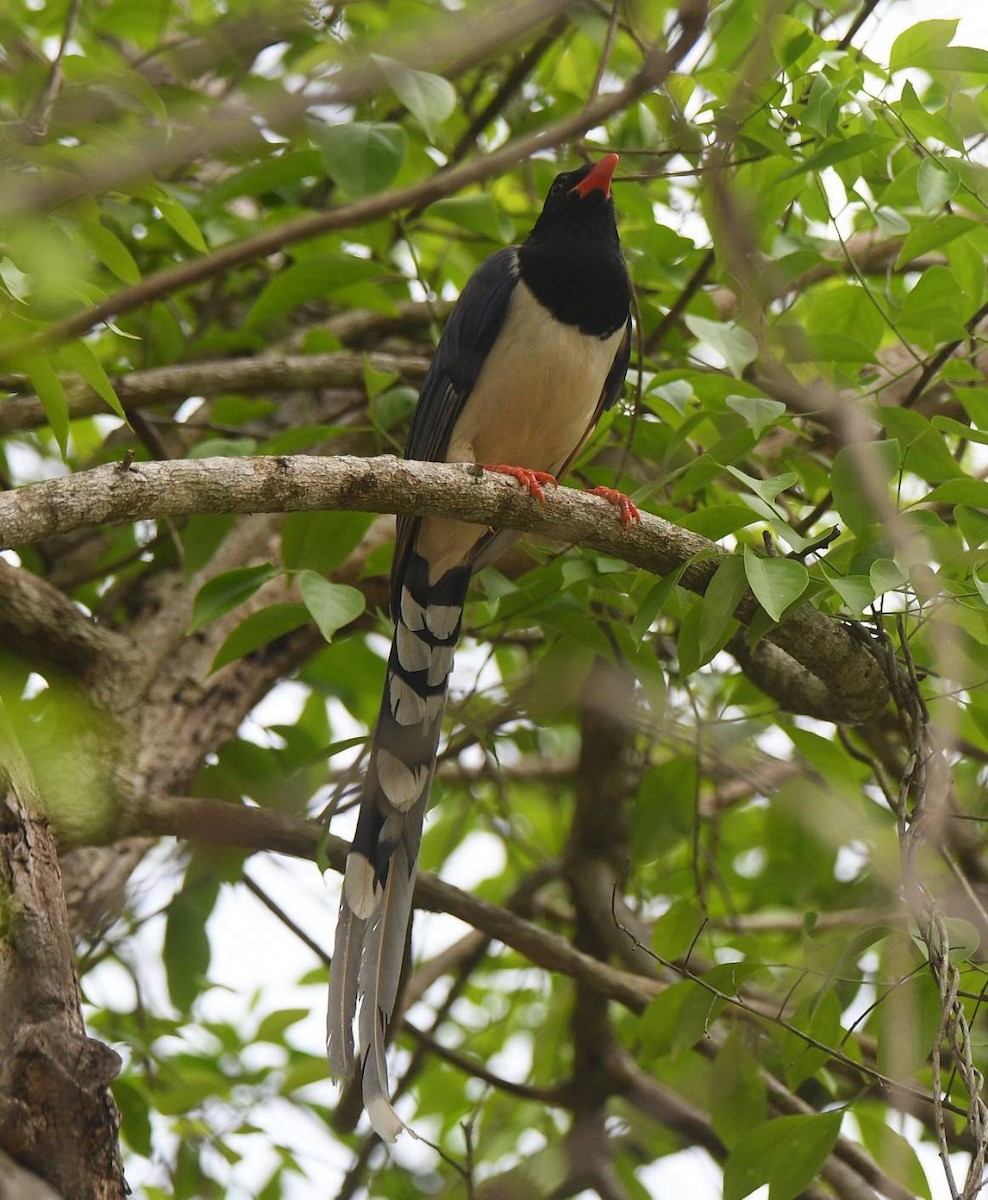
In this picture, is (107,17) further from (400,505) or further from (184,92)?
(400,505)

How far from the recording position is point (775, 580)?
223 cm

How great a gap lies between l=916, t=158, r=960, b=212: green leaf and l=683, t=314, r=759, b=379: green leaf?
485mm

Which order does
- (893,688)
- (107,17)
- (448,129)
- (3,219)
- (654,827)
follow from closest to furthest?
(3,219), (893,688), (654,827), (107,17), (448,129)

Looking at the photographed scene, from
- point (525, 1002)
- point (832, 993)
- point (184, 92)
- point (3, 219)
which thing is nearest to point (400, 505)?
point (3, 219)

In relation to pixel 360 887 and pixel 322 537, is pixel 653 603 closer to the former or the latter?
pixel 322 537

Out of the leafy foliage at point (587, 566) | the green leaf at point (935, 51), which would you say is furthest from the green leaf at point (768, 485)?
the green leaf at point (935, 51)

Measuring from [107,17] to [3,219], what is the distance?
248 cm

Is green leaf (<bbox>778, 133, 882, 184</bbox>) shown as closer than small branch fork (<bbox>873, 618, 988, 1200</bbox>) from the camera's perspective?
No

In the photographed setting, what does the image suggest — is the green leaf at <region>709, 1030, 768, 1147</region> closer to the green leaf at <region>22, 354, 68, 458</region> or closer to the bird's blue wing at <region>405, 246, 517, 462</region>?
the bird's blue wing at <region>405, 246, 517, 462</region>

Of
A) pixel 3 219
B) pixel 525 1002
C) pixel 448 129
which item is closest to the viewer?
pixel 3 219

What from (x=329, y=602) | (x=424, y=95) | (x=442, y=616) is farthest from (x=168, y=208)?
(x=442, y=616)

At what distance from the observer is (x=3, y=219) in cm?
164

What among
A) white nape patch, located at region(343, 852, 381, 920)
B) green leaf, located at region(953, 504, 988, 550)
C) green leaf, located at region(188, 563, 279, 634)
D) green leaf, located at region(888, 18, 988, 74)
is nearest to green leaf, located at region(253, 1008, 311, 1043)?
white nape patch, located at region(343, 852, 381, 920)

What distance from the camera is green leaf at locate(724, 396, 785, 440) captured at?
8.14 feet
